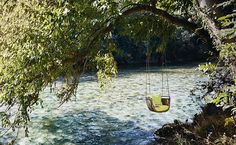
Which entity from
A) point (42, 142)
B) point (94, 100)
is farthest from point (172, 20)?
point (94, 100)

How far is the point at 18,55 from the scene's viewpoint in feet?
20.1

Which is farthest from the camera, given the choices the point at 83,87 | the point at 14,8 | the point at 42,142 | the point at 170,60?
the point at 170,60

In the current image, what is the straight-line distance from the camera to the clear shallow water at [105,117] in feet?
36.1

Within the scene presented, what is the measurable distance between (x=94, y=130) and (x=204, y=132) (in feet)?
13.7

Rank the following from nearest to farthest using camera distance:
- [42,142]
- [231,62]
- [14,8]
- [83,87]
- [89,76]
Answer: [231,62] < [14,8] < [42,142] < [83,87] < [89,76]

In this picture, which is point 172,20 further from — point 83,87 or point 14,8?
point 83,87

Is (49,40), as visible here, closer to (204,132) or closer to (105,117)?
(204,132)

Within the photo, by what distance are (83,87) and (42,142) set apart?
1218 cm

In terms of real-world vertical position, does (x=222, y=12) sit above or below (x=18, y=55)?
above

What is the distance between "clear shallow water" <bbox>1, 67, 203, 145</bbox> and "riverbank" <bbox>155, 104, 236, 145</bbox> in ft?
2.04

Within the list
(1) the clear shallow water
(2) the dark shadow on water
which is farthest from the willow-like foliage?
(1) the clear shallow water

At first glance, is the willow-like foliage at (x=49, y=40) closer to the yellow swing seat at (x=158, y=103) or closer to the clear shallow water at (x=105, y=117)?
the yellow swing seat at (x=158, y=103)

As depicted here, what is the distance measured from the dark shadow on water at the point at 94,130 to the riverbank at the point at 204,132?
1.99 ft

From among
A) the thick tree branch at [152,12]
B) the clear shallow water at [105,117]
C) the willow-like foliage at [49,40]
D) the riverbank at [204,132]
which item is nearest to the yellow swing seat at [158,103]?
the riverbank at [204,132]
